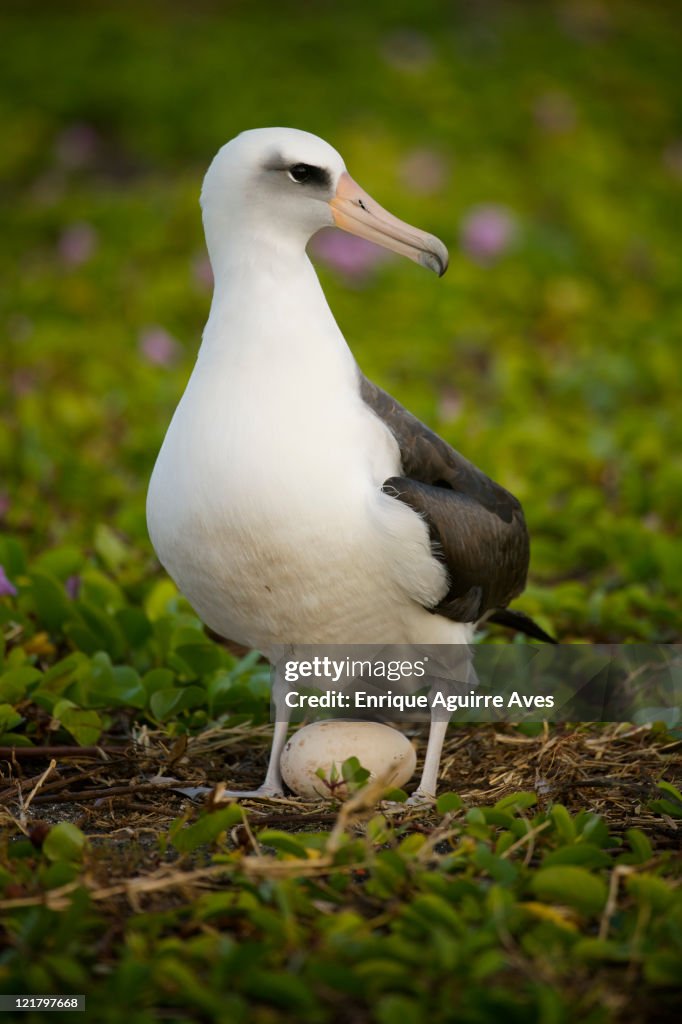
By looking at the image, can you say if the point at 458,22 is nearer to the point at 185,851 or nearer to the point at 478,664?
the point at 478,664

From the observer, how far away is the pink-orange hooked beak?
10.9ft

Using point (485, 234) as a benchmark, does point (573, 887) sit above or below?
below

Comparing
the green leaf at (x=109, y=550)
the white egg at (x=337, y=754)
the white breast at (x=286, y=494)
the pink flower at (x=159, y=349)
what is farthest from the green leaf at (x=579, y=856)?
the pink flower at (x=159, y=349)

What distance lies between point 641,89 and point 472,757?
Answer: 39.8ft

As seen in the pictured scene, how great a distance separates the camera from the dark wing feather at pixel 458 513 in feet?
10.6

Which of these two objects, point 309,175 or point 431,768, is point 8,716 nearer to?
point 431,768

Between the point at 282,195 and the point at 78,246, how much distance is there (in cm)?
591

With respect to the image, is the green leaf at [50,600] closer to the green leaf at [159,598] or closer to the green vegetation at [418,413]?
the green vegetation at [418,413]

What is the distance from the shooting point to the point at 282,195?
3.24 meters

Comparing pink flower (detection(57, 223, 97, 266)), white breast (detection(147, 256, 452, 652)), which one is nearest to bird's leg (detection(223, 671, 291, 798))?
white breast (detection(147, 256, 452, 652))

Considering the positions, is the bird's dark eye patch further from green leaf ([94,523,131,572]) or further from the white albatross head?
green leaf ([94,523,131,572])

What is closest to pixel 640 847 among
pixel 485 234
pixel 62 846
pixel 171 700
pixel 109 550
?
pixel 62 846

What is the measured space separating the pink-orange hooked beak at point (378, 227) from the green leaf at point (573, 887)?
1551 millimetres

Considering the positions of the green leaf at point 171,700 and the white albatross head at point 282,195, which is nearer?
the white albatross head at point 282,195
